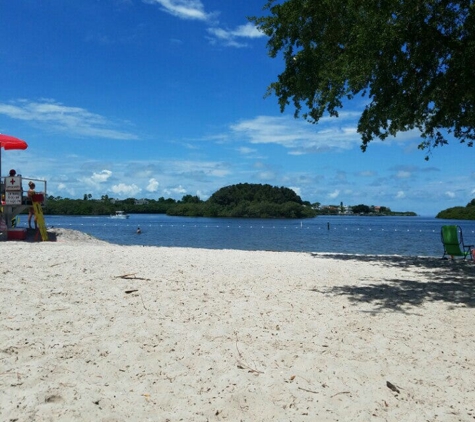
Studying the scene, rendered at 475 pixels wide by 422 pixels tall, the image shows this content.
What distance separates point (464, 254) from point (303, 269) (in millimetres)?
5472

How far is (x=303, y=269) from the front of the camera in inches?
385

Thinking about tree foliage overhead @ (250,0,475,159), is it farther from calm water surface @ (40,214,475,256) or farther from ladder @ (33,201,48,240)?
calm water surface @ (40,214,475,256)

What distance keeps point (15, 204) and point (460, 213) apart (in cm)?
14526

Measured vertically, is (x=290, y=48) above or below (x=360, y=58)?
above

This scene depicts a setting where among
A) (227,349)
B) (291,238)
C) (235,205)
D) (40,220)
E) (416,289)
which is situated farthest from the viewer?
(235,205)

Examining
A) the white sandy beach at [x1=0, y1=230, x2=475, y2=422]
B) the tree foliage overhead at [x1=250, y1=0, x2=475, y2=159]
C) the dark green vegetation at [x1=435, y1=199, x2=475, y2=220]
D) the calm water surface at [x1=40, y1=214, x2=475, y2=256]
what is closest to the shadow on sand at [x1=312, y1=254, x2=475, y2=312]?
the white sandy beach at [x1=0, y1=230, x2=475, y2=422]

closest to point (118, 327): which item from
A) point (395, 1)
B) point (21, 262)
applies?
point (21, 262)

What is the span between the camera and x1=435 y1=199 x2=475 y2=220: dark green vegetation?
422 ft

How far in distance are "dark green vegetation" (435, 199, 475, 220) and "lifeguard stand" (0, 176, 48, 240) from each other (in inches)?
5224

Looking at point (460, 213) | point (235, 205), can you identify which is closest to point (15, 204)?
point (235, 205)

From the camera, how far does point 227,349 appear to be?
4609 mm

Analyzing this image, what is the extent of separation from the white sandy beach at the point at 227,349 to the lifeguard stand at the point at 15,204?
8.95 meters

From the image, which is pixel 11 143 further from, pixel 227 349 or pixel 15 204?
pixel 227 349

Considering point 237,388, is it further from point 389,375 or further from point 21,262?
point 21,262
